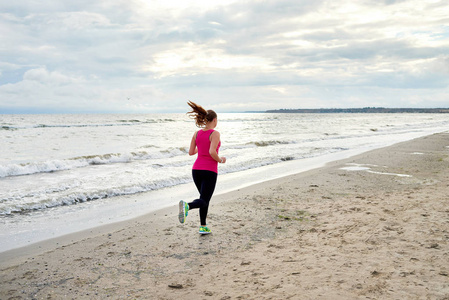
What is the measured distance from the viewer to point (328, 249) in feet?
13.8

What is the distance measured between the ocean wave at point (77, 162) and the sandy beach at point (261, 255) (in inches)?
327

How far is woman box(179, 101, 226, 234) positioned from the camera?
5.00 m

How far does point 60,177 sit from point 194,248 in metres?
8.46

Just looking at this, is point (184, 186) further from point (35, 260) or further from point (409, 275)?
point (409, 275)

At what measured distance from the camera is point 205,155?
5121 millimetres

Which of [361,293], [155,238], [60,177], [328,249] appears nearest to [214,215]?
[155,238]

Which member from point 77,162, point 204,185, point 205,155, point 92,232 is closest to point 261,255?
point 204,185

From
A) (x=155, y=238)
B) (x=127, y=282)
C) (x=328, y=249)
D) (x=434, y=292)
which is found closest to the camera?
(x=434, y=292)

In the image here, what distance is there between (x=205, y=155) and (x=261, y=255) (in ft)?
5.84

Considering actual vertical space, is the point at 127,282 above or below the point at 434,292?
below

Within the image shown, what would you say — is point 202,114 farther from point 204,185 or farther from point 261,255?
point 261,255

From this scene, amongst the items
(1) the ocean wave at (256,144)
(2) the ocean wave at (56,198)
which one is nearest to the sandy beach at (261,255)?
(2) the ocean wave at (56,198)

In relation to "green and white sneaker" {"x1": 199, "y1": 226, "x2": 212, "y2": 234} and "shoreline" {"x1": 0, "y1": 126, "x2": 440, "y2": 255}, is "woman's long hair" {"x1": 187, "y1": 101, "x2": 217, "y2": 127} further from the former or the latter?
"shoreline" {"x1": 0, "y1": 126, "x2": 440, "y2": 255}

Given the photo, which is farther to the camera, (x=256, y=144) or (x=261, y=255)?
(x=256, y=144)
